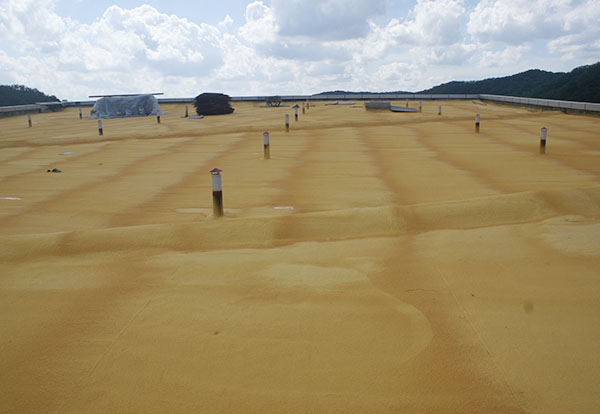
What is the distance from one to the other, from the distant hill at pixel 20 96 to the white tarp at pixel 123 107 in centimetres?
2487

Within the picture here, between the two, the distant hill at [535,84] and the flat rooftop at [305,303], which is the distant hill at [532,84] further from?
the flat rooftop at [305,303]

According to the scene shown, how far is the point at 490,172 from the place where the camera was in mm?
11891

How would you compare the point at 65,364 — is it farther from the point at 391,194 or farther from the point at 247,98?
the point at 247,98

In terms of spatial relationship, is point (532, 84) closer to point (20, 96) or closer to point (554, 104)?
point (554, 104)

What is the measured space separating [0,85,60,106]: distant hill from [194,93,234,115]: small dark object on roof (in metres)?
32.5

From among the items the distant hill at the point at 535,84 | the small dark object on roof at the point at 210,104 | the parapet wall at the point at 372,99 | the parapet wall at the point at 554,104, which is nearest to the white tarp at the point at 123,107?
the small dark object on roof at the point at 210,104

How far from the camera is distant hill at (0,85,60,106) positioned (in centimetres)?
5909

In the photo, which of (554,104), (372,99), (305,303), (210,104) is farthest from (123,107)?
(305,303)

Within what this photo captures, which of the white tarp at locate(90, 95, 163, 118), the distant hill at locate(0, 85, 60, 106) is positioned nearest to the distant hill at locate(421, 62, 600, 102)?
the white tarp at locate(90, 95, 163, 118)

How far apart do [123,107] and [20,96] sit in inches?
1234

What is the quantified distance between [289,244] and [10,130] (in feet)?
101

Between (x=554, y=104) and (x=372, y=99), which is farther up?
(x=372, y=99)

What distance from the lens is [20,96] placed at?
62125 millimetres

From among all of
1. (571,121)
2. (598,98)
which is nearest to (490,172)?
(571,121)
